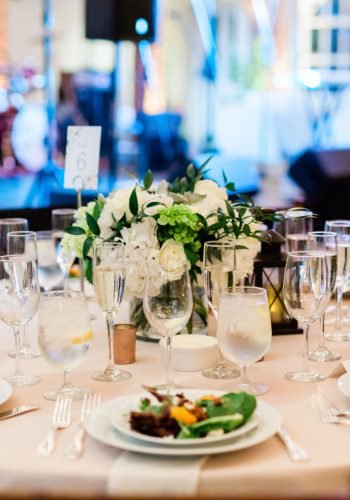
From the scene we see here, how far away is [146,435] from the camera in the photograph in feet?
4.01

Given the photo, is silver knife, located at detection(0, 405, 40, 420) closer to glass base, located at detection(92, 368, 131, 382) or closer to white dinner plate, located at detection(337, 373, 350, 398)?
glass base, located at detection(92, 368, 131, 382)

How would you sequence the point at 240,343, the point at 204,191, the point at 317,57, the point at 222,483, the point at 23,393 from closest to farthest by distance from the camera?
the point at 222,483
the point at 240,343
the point at 23,393
the point at 204,191
the point at 317,57

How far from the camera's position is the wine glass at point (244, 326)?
1.46 metres

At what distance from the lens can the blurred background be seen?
8.76 m

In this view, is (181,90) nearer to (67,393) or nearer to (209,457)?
(67,393)

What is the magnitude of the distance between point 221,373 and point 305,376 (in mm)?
162

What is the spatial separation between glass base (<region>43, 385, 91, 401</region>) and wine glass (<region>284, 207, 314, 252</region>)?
64cm

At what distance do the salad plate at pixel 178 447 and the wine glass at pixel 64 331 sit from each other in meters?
0.11

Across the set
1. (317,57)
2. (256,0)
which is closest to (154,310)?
(317,57)

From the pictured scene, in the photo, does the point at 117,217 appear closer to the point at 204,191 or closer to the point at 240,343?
the point at 204,191

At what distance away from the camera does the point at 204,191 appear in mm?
1977

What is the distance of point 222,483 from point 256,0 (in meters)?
10.5

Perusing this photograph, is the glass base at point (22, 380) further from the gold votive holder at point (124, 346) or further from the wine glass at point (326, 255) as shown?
the wine glass at point (326, 255)

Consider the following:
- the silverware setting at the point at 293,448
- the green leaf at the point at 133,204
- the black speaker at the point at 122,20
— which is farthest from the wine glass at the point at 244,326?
the black speaker at the point at 122,20
